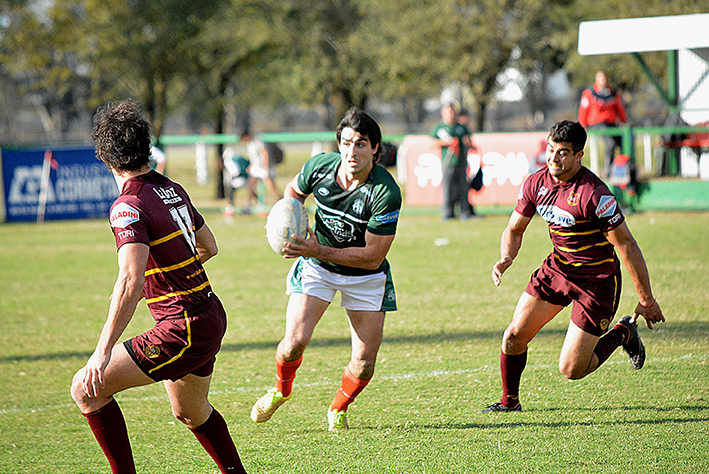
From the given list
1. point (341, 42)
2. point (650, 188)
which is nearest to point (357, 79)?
point (341, 42)

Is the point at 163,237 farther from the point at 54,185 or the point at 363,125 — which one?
the point at 54,185

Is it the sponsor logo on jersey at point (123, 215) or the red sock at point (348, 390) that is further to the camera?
the red sock at point (348, 390)

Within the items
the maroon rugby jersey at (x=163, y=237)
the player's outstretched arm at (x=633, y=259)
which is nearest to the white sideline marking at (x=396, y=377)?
the player's outstretched arm at (x=633, y=259)

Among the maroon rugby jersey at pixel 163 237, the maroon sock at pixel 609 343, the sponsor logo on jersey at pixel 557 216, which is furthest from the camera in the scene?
the maroon sock at pixel 609 343

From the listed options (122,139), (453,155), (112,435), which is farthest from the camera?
(453,155)

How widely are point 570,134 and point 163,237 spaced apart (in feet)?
8.48

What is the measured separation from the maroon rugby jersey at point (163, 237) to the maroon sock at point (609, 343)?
268 cm

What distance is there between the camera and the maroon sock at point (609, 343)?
5.10 metres

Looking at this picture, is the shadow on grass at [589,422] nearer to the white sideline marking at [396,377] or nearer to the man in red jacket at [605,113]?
the white sideline marking at [396,377]

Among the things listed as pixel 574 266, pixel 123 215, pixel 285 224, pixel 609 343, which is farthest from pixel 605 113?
pixel 123 215

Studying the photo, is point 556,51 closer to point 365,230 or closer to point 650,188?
point 650,188

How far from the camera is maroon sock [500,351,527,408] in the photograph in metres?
5.20

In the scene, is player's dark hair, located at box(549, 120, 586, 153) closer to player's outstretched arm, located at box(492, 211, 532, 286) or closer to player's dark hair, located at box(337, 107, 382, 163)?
player's outstretched arm, located at box(492, 211, 532, 286)

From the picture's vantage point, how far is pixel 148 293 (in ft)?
12.2
